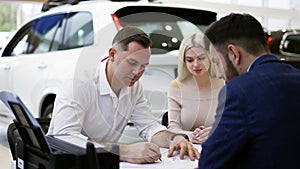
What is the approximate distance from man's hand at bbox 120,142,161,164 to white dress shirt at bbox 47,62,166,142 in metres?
0.09

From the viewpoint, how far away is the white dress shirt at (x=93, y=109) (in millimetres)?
1894

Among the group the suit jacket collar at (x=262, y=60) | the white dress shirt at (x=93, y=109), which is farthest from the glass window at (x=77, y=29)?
the suit jacket collar at (x=262, y=60)

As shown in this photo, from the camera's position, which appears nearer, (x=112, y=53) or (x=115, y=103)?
(x=112, y=53)

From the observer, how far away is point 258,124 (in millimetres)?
1313

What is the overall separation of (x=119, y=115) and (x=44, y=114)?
90.1 inches

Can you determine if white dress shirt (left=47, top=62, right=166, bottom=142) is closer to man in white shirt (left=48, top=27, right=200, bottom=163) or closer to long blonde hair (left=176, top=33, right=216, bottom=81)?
man in white shirt (left=48, top=27, right=200, bottom=163)

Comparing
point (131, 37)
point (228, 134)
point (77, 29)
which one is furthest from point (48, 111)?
point (228, 134)

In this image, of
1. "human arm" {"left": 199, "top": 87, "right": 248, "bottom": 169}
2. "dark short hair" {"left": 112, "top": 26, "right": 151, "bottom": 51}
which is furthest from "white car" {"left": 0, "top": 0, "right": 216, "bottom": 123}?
"human arm" {"left": 199, "top": 87, "right": 248, "bottom": 169}

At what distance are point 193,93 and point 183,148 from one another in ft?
0.97

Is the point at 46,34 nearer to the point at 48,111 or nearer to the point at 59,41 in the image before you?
the point at 59,41

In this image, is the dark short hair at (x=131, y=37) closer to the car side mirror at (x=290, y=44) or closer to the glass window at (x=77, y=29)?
the glass window at (x=77, y=29)

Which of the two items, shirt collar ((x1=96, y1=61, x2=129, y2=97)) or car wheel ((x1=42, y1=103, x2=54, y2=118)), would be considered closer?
shirt collar ((x1=96, y1=61, x2=129, y2=97))

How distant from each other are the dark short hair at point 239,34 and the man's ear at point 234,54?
0.04ft

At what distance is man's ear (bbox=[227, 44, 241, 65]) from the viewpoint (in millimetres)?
1495
